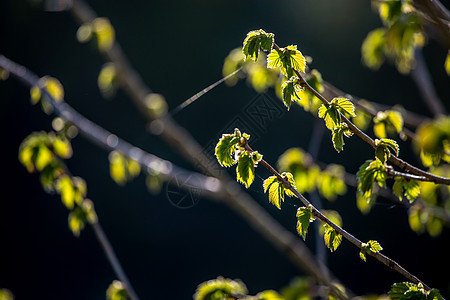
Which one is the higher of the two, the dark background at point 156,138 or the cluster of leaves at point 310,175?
the dark background at point 156,138

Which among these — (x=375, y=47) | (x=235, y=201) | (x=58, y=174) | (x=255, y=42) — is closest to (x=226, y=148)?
(x=255, y=42)

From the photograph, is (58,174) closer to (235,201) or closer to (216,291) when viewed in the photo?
(235,201)

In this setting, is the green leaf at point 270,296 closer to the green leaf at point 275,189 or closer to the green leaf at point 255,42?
the green leaf at point 275,189

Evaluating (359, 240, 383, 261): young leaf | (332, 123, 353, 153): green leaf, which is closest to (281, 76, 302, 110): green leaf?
(332, 123, 353, 153): green leaf

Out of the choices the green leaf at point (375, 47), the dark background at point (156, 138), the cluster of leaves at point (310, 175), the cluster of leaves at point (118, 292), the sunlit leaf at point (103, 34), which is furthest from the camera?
the dark background at point (156, 138)

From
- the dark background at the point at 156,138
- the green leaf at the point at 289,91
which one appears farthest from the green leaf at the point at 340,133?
the dark background at the point at 156,138

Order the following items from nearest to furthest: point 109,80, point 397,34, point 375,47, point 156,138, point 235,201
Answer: point 397,34, point 375,47, point 235,201, point 109,80, point 156,138

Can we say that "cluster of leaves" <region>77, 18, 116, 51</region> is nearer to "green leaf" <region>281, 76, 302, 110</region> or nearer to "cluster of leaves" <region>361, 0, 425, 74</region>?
"cluster of leaves" <region>361, 0, 425, 74</region>
